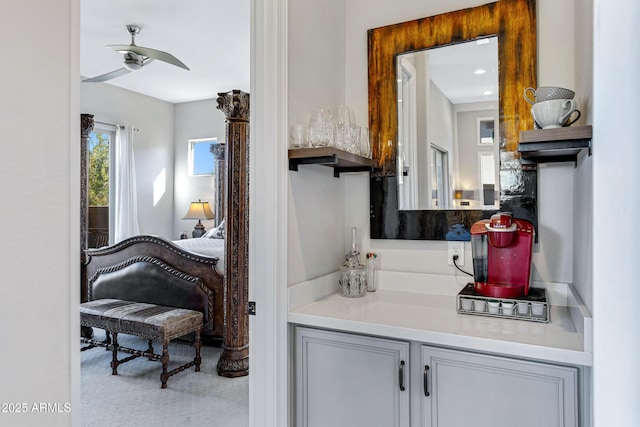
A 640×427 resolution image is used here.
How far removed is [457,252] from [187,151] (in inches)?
218

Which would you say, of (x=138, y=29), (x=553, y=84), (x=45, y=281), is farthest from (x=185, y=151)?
(x=45, y=281)

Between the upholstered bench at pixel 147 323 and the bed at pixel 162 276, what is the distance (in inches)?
5.7

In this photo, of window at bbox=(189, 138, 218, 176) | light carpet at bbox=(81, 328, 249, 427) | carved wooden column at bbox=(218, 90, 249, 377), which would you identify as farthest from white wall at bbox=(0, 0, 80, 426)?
window at bbox=(189, 138, 218, 176)

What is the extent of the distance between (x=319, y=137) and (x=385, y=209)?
1.93ft

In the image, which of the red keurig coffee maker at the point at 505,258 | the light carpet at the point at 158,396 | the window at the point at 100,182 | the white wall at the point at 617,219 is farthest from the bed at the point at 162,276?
the white wall at the point at 617,219

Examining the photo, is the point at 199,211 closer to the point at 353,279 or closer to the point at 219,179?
the point at 219,179

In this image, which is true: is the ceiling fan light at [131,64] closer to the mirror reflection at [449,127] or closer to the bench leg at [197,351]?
the bench leg at [197,351]

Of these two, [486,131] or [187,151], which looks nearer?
[486,131]

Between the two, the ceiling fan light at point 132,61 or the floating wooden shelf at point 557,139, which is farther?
the ceiling fan light at point 132,61

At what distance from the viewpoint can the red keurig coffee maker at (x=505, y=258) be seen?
1.58 metres

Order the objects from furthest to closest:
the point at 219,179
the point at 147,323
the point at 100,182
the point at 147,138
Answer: the point at 147,138 < the point at 219,179 < the point at 100,182 < the point at 147,323

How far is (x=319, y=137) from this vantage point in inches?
65.4

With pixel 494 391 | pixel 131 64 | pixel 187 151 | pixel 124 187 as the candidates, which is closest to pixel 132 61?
pixel 131 64

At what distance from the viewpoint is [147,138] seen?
6.25 metres
